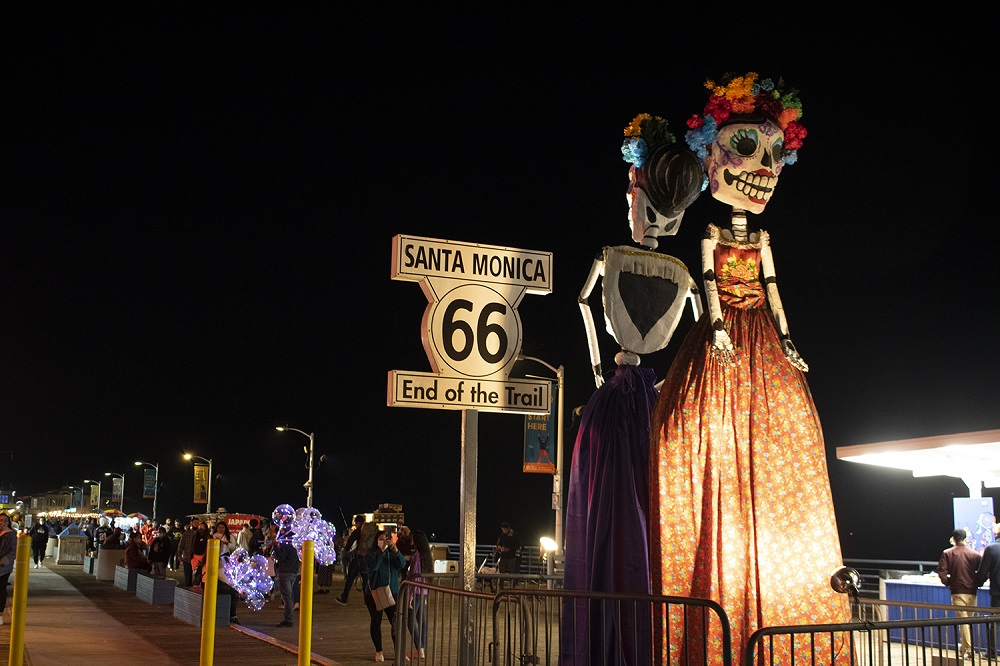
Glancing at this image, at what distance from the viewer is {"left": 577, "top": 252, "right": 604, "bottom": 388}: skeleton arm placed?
27.0 feet

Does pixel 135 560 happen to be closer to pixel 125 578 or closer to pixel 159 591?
pixel 125 578

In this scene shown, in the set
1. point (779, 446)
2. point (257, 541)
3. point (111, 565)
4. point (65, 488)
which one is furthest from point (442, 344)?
point (65, 488)

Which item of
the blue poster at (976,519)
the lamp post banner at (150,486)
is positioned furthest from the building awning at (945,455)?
the lamp post banner at (150,486)

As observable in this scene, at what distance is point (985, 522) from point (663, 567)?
10564 mm

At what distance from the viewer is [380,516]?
41.1 metres

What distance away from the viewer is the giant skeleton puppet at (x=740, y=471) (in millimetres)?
7109

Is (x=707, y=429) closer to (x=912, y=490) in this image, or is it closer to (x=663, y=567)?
(x=663, y=567)

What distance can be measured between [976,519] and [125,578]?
18.5 metres

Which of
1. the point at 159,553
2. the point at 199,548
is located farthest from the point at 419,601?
the point at 159,553

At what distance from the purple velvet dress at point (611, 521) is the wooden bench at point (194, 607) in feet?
30.6

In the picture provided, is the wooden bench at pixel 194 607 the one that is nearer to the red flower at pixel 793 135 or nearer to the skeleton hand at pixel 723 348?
the skeleton hand at pixel 723 348

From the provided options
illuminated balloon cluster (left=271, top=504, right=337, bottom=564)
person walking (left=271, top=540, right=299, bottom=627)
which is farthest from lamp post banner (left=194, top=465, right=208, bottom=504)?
person walking (left=271, top=540, right=299, bottom=627)

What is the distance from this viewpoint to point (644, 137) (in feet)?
27.8

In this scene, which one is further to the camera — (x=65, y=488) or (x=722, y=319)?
(x=65, y=488)
